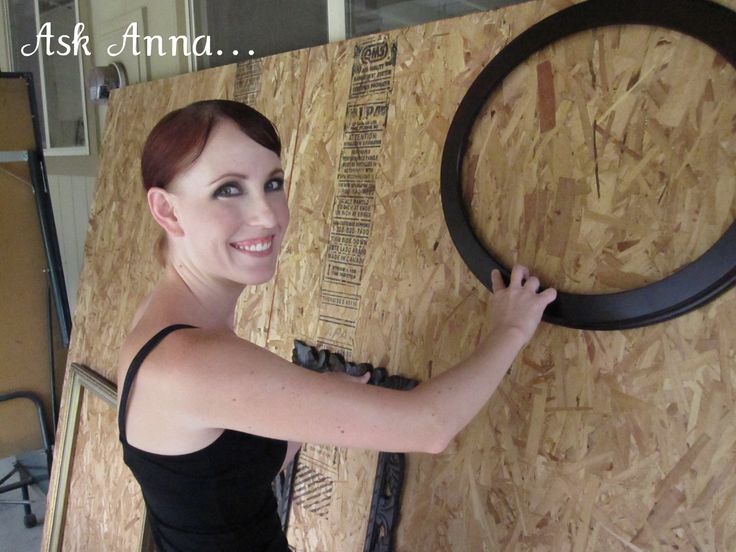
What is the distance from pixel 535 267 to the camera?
3.74ft

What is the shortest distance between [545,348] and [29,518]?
2.87m

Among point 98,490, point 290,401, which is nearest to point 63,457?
point 98,490

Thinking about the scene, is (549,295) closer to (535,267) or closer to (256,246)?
(535,267)

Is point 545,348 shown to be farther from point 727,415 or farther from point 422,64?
point 422,64

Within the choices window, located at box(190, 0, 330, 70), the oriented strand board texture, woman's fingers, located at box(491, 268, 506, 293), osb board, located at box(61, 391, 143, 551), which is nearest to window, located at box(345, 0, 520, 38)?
window, located at box(190, 0, 330, 70)

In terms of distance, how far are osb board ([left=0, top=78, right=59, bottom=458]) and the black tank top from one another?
199 cm

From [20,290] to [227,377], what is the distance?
235cm

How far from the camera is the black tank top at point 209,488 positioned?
3.01ft

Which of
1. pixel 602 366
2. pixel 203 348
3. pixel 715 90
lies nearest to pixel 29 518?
pixel 203 348

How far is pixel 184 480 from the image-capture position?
938 mm

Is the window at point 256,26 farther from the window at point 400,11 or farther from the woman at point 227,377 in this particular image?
the woman at point 227,377

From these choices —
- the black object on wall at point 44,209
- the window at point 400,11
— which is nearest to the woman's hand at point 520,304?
the window at point 400,11

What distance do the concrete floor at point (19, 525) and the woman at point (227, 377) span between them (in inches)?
86.8

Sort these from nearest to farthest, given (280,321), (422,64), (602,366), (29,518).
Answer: (602,366)
(422,64)
(280,321)
(29,518)
